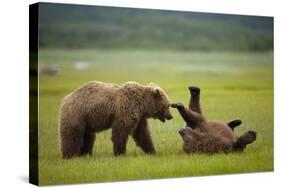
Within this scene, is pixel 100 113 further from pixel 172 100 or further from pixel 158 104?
pixel 172 100

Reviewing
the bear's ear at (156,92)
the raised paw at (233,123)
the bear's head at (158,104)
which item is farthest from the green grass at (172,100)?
the bear's ear at (156,92)

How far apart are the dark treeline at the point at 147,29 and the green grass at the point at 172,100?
6.8 inches

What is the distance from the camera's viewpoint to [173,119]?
1209 centimetres

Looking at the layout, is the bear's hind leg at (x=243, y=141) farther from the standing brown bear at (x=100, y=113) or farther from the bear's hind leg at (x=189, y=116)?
the standing brown bear at (x=100, y=113)

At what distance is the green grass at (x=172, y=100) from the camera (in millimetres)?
11164

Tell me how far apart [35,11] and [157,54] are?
2388 millimetres

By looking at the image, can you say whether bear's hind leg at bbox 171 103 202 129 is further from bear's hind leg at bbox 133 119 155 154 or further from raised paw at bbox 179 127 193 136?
bear's hind leg at bbox 133 119 155 154

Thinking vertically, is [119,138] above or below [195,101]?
below

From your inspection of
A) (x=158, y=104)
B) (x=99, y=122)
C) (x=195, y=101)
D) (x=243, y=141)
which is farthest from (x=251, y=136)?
(x=99, y=122)

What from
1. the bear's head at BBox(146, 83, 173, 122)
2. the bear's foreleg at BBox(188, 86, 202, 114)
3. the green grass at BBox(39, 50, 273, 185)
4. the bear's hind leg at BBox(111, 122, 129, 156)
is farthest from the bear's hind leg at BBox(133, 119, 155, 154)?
the bear's foreleg at BBox(188, 86, 202, 114)

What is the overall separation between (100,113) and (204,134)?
204cm

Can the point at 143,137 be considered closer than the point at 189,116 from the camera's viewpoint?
Yes

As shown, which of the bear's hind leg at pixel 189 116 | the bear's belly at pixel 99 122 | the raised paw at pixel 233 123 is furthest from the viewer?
the raised paw at pixel 233 123

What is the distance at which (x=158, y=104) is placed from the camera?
1188 cm
